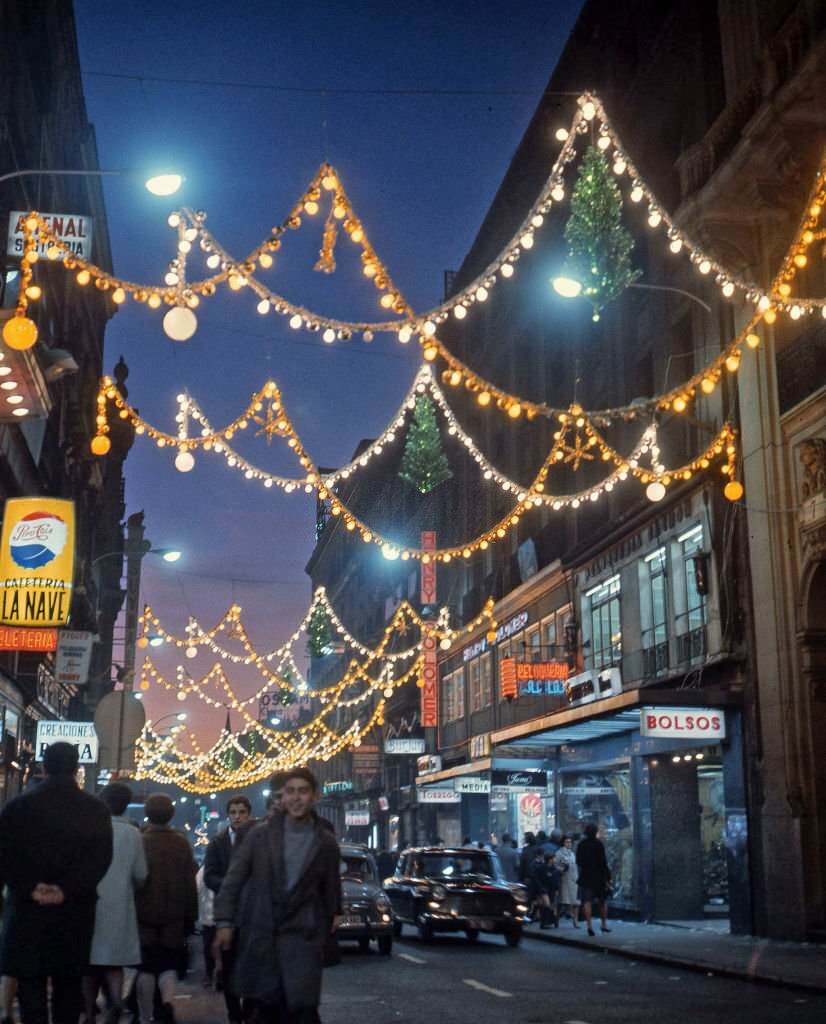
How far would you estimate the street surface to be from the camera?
1167cm

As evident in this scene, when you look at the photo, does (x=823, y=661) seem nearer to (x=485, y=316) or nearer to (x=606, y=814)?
(x=606, y=814)

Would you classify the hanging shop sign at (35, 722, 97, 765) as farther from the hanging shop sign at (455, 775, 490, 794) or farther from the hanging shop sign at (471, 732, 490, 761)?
the hanging shop sign at (455, 775, 490, 794)

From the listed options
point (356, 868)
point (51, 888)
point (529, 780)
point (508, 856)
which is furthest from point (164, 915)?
point (529, 780)

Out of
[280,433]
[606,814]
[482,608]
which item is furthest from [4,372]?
[482,608]

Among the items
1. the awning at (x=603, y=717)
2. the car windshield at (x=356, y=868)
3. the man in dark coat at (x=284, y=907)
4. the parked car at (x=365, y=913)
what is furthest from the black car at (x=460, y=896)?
the man in dark coat at (x=284, y=907)

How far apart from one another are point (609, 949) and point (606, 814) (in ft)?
33.9

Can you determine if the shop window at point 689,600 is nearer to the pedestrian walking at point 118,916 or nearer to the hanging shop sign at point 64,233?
the hanging shop sign at point 64,233

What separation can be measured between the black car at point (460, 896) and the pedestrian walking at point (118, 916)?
12.5 meters

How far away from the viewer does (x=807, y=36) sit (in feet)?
64.9

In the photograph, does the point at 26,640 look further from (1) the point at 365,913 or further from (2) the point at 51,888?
(2) the point at 51,888

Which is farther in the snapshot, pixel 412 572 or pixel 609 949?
pixel 412 572

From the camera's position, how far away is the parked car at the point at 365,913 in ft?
60.3

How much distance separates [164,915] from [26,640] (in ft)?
44.3

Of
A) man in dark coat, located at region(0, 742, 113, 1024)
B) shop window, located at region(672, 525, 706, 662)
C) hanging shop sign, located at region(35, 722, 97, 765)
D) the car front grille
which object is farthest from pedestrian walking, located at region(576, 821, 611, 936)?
man in dark coat, located at region(0, 742, 113, 1024)
